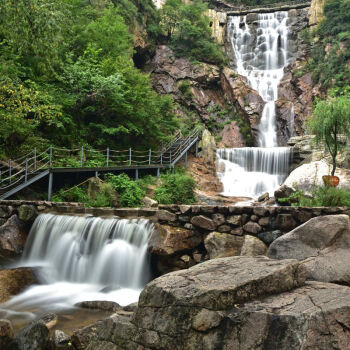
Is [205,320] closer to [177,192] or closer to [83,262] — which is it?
[83,262]

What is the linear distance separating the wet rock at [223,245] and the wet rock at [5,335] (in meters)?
3.53

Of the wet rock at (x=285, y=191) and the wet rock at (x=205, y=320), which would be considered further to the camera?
the wet rock at (x=285, y=191)

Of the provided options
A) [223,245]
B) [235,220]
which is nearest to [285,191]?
[235,220]

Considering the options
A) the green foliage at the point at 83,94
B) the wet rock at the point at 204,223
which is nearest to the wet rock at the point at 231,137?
the green foliage at the point at 83,94

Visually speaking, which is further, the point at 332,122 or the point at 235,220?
the point at 332,122

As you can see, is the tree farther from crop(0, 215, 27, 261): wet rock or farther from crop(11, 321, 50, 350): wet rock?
crop(0, 215, 27, 261): wet rock

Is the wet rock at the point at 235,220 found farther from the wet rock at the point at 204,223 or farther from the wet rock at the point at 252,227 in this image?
the wet rock at the point at 204,223

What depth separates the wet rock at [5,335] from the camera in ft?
14.3

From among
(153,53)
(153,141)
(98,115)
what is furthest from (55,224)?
(153,53)

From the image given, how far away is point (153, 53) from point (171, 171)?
642 inches

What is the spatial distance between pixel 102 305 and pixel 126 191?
8.54 metres

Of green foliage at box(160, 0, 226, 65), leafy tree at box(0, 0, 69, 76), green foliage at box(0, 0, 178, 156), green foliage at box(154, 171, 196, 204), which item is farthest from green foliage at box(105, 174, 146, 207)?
green foliage at box(160, 0, 226, 65)

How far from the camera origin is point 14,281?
275 inches

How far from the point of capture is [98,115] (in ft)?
58.5
